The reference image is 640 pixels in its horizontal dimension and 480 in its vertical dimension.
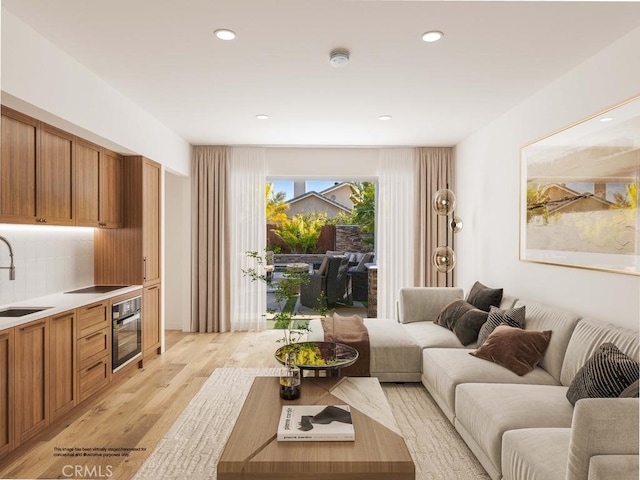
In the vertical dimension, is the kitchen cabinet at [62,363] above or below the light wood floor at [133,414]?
above

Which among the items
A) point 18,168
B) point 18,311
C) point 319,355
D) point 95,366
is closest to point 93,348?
point 95,366

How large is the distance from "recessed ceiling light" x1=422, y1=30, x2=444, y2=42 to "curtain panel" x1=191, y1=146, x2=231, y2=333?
12.2 feet

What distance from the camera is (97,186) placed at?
12.3 feet

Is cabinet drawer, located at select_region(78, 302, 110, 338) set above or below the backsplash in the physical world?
below

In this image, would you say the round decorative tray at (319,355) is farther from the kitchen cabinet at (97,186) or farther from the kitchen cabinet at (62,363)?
the kitchen cabinet at (97,186)

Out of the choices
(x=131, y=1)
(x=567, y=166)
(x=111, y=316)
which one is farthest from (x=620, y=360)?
(x=111, y=316)

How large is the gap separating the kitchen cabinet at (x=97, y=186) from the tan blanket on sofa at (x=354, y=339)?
229cm

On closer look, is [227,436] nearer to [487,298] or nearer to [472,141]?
[487,298]

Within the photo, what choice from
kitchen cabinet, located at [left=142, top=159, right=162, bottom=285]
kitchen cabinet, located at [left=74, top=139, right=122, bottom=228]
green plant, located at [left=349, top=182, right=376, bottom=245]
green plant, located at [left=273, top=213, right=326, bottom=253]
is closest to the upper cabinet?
kitchen cabinet, located at [left=74, top=139, right=122, bottom=228]

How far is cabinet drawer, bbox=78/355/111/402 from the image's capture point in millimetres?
3200

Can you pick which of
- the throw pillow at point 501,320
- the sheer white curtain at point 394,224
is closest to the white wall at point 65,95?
the sheer white curtain at point 394,224

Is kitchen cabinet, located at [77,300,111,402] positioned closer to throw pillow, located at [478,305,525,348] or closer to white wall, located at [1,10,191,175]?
white wall, located at [1,10,191,175]

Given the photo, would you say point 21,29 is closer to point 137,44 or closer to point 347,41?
point 137,44

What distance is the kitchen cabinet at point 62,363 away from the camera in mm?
2834
